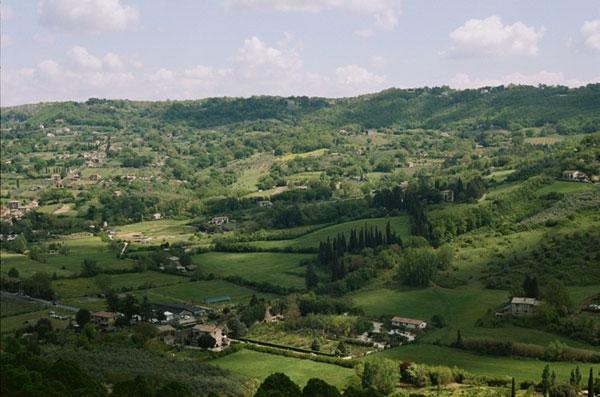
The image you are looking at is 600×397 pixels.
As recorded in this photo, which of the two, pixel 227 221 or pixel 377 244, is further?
pixel 227 221

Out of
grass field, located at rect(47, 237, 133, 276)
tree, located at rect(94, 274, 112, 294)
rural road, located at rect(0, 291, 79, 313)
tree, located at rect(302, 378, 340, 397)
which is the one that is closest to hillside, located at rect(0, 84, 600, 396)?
rural road, located at rect(0, 291, 79, 313)

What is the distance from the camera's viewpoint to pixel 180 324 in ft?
189

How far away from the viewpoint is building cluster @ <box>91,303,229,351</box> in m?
53.8

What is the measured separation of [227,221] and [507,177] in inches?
1635

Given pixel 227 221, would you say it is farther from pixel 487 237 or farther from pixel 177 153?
pixel 177 153

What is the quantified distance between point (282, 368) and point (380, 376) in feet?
26.5

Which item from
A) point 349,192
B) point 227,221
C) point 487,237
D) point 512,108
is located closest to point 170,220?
point 227,221

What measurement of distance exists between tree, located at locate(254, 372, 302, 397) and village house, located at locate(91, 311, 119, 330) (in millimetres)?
24766

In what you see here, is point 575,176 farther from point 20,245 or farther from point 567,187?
point 20,245

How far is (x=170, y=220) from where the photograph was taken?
114750 millimetres

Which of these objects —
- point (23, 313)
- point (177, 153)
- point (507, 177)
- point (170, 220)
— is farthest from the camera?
point (177, 153)

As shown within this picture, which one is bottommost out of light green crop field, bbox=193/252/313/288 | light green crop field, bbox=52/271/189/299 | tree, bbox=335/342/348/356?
tree, bbox=335/342/348/356

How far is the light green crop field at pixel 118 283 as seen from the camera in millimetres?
69562

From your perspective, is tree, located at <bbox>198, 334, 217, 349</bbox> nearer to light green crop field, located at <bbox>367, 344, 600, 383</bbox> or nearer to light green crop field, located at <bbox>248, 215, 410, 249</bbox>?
light green crop field, located at <bbox>367, 344, 600, 383</bbox>
